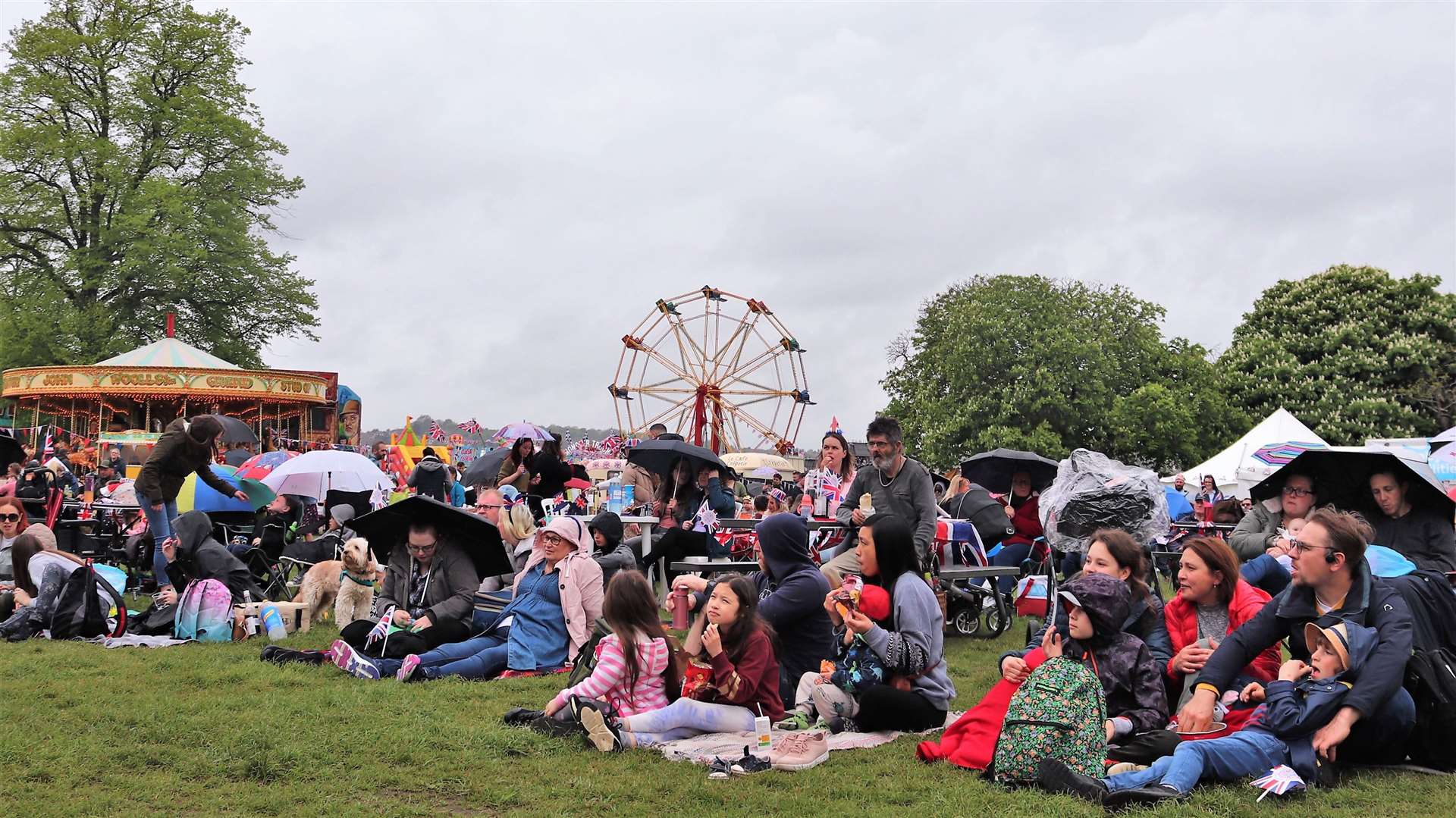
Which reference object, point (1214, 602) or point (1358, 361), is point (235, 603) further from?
point (1358, 361)

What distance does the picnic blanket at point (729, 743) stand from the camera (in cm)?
531

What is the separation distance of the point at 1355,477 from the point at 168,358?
30575 mm

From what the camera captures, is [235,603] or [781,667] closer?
[781,667]

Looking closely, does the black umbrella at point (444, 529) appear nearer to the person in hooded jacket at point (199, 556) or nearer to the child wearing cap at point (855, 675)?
the person in hooded jacket at point (199, 556)

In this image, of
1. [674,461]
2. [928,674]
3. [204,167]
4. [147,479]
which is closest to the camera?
[928,674]

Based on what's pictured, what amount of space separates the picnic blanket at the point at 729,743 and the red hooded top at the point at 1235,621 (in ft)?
3.73

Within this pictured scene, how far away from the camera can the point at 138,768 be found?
4.99m

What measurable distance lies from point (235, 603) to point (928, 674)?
229 inches

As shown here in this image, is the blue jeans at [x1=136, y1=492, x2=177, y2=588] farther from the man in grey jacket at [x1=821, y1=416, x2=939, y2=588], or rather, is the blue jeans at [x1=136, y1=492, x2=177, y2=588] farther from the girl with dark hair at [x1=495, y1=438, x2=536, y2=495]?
the man in grey jacket at [x1=821, y1=416, x2=939, y2=588]

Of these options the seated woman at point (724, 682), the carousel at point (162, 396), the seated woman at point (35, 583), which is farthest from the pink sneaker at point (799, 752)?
the carousel at point (162, 396)

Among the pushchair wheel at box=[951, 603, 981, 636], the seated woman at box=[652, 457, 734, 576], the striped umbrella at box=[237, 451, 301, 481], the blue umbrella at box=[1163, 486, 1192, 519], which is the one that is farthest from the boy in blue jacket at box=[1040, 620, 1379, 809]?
the striped umbrella at box=[237, 451, 301, 481]

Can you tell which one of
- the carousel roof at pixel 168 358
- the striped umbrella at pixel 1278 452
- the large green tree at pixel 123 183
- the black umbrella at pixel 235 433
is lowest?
the striped umbrella at pixel 1278 452

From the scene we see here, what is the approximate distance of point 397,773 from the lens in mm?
4969

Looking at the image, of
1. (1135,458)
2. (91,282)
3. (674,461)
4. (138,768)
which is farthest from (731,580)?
(1135,458)
